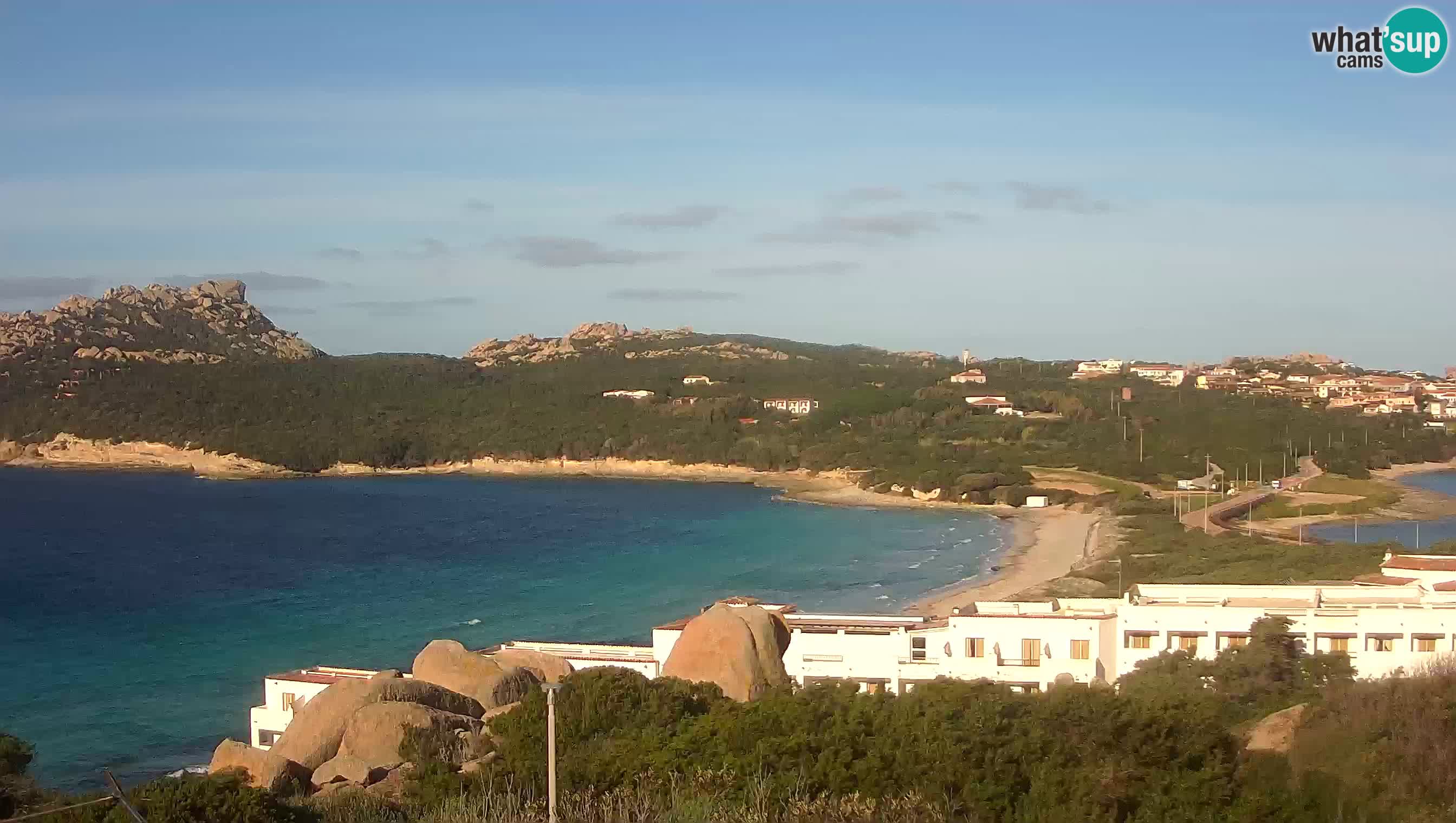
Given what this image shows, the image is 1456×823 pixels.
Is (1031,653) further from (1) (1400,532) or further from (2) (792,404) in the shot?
(2) (792,404)

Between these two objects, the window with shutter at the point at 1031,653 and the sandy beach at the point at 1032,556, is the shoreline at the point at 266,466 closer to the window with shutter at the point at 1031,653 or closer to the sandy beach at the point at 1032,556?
the sandy beach at the point at 1032,556

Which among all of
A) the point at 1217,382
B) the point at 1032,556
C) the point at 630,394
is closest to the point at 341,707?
the point at 1032,556

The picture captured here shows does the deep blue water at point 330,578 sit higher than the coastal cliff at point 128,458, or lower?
lower

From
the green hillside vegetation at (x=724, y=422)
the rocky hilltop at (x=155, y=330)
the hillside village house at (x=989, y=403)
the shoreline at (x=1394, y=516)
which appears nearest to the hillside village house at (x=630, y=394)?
the green hillside vegetation at (x=724, y=422)

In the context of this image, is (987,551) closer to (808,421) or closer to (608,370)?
(808,421)

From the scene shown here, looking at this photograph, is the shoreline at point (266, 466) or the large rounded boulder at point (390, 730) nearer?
the large rounded boulder at point (390, 730)

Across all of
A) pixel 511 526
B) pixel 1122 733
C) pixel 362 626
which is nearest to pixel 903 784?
pixel 1122 733

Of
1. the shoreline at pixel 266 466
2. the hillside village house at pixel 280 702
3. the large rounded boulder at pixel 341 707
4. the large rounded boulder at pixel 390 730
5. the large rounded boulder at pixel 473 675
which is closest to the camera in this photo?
the large rounded boulder at pixel 390 730
